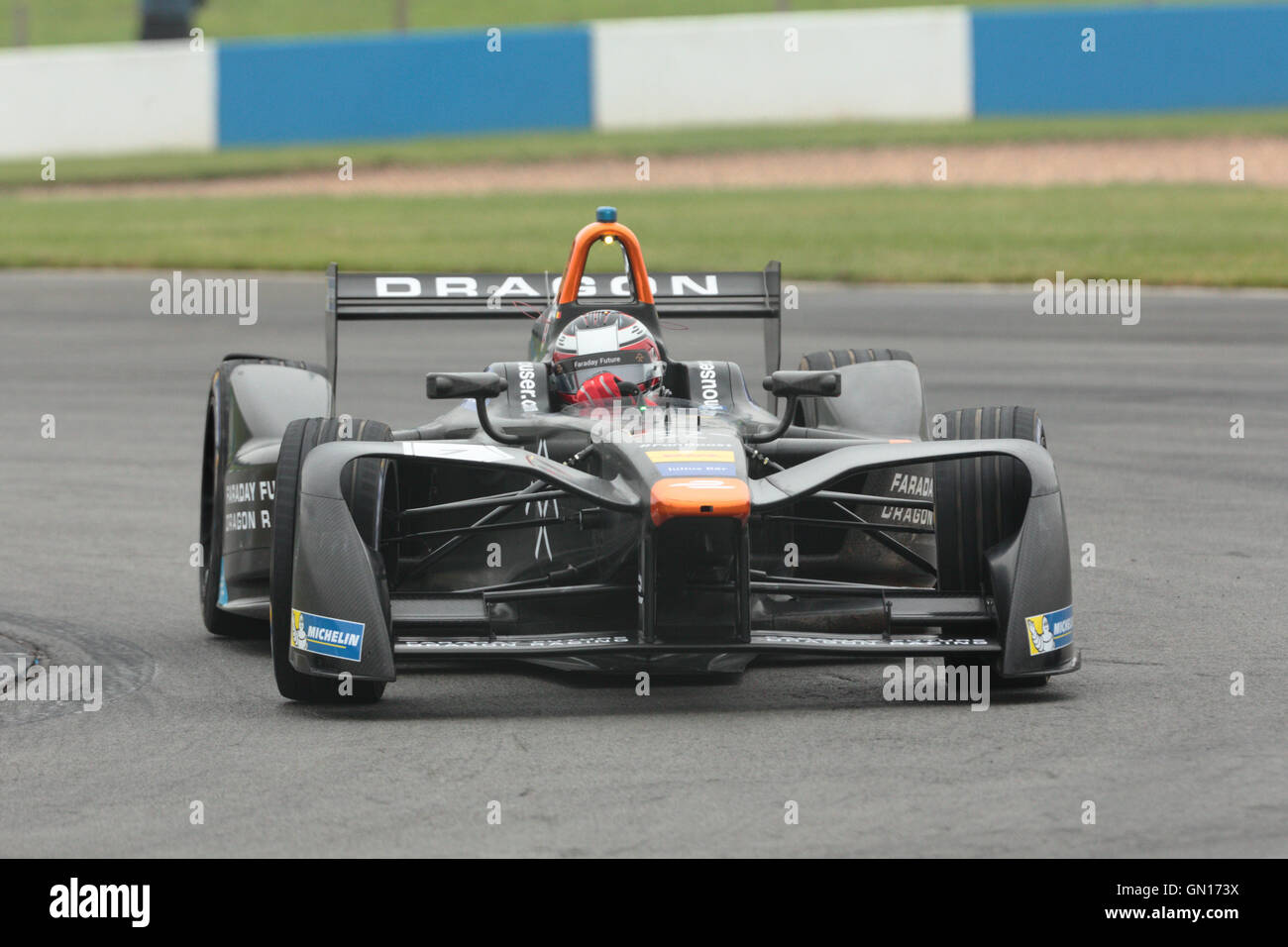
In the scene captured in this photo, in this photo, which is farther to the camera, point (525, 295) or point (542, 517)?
point (525, 295)

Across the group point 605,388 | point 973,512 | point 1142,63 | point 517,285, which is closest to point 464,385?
point 605,388

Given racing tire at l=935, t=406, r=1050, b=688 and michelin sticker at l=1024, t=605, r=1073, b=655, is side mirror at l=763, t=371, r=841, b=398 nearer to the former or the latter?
racing tire at l=935, t=406, r=1050, b=688

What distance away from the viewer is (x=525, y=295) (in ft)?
30.8

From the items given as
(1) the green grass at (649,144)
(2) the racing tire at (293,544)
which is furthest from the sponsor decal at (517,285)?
(1) the green grass at (649,144)

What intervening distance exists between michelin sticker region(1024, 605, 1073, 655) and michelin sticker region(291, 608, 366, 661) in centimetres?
211

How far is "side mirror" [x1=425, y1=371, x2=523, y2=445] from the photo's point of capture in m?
7.27

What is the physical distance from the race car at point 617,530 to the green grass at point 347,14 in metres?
32.2

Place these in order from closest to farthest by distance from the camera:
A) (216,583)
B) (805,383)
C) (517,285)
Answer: (805,383), (216,583), (517,285)

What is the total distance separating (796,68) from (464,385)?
24.8 meters

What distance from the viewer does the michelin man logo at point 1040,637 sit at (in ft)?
22.5

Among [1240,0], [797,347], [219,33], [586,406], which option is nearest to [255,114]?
[219,33]

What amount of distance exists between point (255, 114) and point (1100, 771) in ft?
A: 89.4
